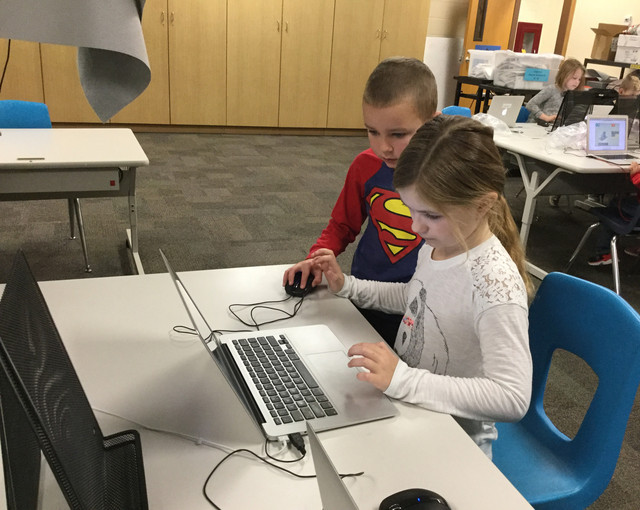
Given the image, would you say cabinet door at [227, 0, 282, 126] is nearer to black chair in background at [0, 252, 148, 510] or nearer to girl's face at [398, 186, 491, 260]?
girl's face at [398, 186, 491, 260]

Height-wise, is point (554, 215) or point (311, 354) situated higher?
point (311, 354)

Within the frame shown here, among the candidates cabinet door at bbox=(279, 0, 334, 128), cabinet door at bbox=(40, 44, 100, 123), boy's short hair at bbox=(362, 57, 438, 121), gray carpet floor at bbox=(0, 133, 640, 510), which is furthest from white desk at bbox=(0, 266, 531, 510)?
cabinet door at bbox=(279, 0, 334, 128)

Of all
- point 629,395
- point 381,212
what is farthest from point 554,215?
point 629,395

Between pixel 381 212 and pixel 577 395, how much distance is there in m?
1.29

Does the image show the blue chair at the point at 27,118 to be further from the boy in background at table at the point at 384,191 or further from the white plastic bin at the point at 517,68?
the white plastic bin at the point at 517,68

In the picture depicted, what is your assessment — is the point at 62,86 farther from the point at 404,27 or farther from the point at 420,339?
the point at 420,339

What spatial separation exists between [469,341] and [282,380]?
0.37 m

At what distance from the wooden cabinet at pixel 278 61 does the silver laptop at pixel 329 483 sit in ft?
20.8

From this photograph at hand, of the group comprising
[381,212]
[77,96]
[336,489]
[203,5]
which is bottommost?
[77,96]

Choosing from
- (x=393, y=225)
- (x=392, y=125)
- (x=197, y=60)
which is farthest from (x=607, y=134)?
(x=197, y=60)

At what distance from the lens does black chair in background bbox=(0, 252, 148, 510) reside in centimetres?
50

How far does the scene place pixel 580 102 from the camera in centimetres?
352

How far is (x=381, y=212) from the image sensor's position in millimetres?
1500

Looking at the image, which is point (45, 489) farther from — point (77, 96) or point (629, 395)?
point (77, 96)
